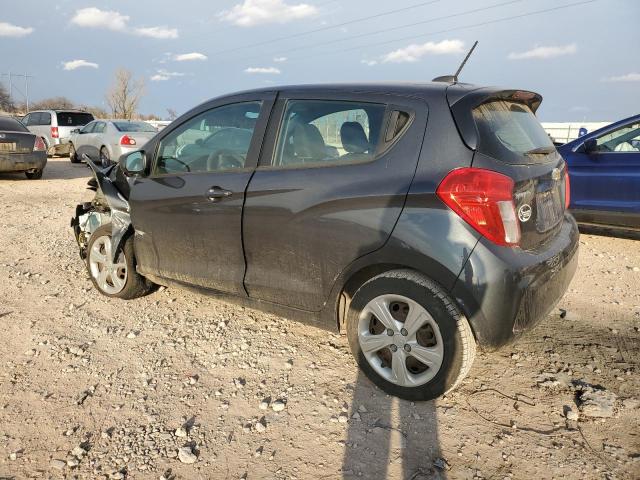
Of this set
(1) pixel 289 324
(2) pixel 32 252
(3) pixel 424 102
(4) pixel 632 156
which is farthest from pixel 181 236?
(4) pixel 632 156

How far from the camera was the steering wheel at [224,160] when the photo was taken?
3.24m

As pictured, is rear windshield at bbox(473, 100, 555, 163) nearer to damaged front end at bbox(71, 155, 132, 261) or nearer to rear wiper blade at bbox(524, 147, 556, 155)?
rear wiper blade at bbox(524, 147, 556, 155)

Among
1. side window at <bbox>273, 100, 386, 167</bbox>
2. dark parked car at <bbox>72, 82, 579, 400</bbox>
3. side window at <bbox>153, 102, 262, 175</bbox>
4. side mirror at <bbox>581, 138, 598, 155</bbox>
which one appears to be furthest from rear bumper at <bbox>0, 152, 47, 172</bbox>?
side mirror at <bbox>581, 138, 598, 155</bbox>

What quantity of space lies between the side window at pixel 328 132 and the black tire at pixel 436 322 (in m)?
0.70

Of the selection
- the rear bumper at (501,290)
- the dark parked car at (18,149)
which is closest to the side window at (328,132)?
the rear bumper at (501,290)

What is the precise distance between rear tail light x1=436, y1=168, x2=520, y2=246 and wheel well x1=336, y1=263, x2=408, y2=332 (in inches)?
17.7

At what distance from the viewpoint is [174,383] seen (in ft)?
9.64

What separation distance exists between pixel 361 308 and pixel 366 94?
124 cm

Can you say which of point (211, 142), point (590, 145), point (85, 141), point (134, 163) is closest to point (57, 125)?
point (85, 141)

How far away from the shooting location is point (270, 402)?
276 cm

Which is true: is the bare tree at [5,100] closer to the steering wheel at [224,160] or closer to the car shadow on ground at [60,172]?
the car shadow on ground at [60,172]

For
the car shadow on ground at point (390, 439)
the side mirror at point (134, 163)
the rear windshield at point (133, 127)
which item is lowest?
the car shadow on ground at point (390, 439)

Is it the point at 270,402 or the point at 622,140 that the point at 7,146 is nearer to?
the point at 270,402

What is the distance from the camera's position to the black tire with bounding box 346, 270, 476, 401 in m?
2.50
